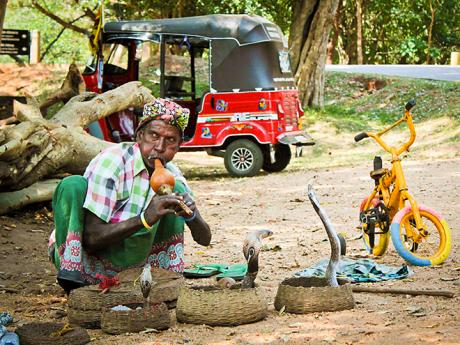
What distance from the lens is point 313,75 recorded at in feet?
64.9

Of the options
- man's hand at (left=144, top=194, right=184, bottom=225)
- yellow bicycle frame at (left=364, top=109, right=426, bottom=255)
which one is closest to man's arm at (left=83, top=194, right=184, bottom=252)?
man's hand at (left=144, top=194, right=184, bottom=225)

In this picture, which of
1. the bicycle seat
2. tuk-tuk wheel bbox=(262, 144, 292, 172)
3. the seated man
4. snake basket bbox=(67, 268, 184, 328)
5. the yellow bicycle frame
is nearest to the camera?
snake basket bbox=(67, 268, 184, 328)

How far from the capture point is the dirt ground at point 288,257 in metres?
4.40

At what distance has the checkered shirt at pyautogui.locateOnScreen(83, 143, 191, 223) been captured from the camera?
199 inches

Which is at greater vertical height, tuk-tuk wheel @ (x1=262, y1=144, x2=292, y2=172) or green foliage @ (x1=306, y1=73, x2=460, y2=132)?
green foliage @ (x1=306, y1=73, x2=460, y2=132)

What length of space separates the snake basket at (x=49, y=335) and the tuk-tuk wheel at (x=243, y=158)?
903 cm

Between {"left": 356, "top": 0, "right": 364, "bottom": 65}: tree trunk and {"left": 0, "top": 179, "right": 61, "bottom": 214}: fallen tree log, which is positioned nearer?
{"left": 0, "top": 179, "right": 61, "bottom": 214}: fallen tree log

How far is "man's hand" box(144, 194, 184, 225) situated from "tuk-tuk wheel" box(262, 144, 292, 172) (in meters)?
9.26

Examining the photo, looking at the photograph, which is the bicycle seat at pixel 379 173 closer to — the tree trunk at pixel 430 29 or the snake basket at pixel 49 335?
the snake basket at pixel 49 335

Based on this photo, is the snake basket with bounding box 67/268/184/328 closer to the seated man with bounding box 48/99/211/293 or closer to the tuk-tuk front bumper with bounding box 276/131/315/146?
the seated man with bounding box 48/99/211/293

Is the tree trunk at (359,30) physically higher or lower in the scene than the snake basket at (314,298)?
higher

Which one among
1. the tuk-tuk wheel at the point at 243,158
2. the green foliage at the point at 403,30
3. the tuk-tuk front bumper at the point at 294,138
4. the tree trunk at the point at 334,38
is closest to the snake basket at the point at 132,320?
the tuk-tuk front bumper at the point at 294,138

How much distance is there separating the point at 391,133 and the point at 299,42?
12.4 ft

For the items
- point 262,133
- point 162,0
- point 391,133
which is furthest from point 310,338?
point 162,0
